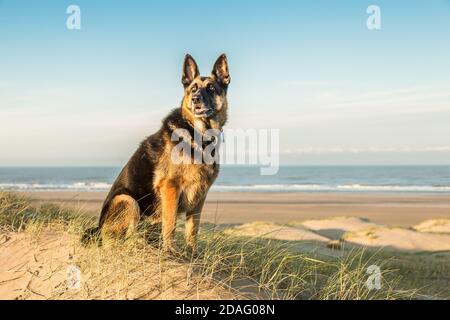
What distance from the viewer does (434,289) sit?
758 cm

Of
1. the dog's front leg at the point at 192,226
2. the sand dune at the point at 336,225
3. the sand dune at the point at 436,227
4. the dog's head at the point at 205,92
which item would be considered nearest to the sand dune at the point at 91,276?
the dog's front leg at the point at 192,226

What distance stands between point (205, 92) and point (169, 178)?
117 centimetres

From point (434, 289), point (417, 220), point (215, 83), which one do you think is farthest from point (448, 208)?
point (215, 83)

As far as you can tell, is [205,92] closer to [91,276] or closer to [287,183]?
[91,276]

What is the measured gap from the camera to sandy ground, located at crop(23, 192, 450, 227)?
1919 cm

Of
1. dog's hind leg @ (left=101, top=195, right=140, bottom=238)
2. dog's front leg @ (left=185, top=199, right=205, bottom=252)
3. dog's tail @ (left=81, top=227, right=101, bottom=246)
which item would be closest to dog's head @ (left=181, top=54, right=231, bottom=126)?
dog's front leg @ (left=185, top=199, right=205, bottom=252)

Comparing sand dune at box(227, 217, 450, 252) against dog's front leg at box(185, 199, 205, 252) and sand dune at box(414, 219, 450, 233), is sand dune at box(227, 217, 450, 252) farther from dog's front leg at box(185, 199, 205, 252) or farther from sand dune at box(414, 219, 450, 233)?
dog's front leg at box(185, 199, 205, 252)

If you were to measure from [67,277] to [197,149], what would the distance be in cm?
202

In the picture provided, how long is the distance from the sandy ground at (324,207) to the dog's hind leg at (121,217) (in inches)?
434

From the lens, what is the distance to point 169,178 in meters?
5.51

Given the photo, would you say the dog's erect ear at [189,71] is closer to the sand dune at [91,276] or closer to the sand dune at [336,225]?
the sand dune at [91,276]

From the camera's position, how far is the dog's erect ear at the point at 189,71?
6.06m

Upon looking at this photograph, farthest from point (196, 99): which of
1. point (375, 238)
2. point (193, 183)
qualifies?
point (375, 238)

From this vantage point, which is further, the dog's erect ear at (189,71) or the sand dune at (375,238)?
the sand dune at (375,238)
